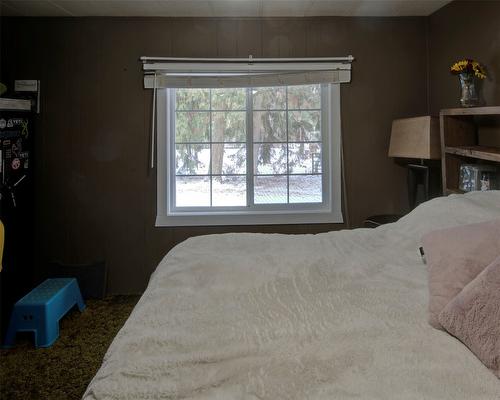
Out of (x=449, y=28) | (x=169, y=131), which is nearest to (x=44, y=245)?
(x=169, y=131)

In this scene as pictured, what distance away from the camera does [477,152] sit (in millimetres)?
2217

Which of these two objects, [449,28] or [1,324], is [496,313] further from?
[1,324]

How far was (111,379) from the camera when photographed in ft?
2.86

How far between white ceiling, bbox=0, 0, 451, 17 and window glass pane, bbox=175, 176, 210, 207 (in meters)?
1.29

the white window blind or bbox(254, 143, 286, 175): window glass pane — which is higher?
the white window blind

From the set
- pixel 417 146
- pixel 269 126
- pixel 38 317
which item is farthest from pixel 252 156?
pixel 38 317

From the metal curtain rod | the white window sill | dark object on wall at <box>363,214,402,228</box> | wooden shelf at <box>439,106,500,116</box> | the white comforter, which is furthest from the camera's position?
the white window sill

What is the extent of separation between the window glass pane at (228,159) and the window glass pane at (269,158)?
109 mm

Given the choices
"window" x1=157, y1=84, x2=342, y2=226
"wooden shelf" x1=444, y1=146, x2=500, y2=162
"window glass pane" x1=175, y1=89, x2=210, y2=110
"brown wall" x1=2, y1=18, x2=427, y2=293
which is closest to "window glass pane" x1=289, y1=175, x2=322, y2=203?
"window" x1=157, y1=84, x2=342, y2=226

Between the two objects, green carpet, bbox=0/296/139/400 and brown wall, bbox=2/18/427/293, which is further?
brown wall, bbox=2/18/427/293

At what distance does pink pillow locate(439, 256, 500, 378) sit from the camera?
2.97ft

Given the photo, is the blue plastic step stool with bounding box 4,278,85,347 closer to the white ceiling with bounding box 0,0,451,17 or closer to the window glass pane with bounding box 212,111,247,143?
the window glass pane with bounding box 212,111,247,143

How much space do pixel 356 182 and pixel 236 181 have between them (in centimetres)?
100

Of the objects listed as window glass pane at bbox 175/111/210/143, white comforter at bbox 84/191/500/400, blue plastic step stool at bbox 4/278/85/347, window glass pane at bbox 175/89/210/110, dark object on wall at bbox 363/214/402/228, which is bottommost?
blue plastic step stool at bbox 4/278/85/347
